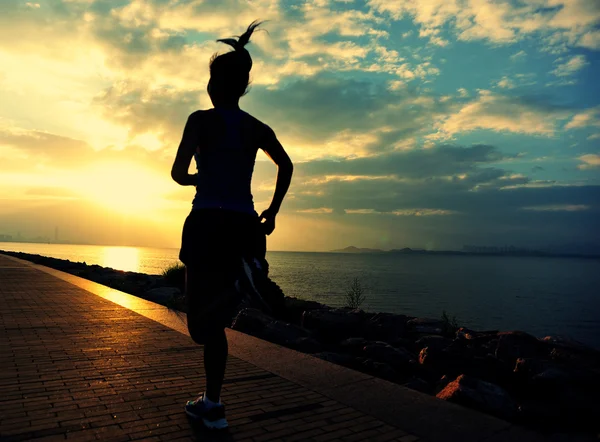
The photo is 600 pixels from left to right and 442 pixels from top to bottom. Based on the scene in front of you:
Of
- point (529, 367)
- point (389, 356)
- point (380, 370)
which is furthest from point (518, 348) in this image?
point (380, 370)

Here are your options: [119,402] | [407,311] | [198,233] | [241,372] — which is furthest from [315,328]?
[407,311]

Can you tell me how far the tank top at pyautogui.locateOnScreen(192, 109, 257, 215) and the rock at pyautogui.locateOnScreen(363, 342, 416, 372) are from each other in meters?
3.95

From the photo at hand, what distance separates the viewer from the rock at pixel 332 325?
26.7 feet

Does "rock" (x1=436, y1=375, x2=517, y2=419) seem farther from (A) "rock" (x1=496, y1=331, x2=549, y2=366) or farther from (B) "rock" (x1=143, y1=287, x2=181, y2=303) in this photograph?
(B) "rock" (x1=143, y1=287, x2=181, y2=303)

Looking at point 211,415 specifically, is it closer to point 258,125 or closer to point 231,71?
point 258,125

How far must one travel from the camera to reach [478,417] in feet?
10.7

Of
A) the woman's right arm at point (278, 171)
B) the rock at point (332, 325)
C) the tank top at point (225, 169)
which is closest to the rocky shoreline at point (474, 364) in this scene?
the rock at point (332, 325)

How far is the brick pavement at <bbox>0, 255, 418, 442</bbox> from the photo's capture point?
2846 millimetres

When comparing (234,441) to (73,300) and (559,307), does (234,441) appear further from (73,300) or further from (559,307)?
(559,307)

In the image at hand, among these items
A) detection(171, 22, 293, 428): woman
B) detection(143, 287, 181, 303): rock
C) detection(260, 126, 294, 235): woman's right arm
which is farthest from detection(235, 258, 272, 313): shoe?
detection(143, 287, 181, 303): rock

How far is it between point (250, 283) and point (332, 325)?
569cm

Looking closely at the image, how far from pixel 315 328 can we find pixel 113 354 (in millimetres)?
4248

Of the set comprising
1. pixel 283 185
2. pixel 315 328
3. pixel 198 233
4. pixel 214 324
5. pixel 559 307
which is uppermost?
pixel 283 185

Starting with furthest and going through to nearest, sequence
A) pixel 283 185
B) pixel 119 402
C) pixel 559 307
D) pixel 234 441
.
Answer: pixel 559 307
pixel 119 402
pixel 283 185
pixel 234 441
